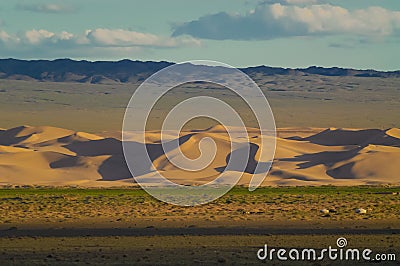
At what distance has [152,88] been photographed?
18375cm

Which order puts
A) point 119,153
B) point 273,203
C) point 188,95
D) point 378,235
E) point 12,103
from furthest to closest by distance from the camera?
point 188,95, point 12,103, point 119,153, point 273,203, point 378,235

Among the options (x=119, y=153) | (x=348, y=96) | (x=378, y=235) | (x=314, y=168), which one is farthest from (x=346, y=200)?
(x=348, y=96)

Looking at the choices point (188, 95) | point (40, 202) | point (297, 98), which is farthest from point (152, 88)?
point (40, 202)

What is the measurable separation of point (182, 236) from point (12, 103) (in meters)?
138

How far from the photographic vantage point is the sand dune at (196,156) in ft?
192

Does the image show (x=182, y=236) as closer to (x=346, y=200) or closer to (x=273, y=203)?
(x=273, y=203)

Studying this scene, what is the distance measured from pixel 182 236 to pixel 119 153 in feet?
176

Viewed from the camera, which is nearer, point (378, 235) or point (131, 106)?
point (378, 235)

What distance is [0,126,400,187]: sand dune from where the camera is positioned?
58.7 metres

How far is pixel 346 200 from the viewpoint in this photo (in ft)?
103

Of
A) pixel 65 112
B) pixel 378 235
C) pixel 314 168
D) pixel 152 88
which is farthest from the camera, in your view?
pixel 152 88

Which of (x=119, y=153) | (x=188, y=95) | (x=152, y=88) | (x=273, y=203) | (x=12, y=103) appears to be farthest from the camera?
(x=152, y=88)

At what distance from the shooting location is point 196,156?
69.6 meters

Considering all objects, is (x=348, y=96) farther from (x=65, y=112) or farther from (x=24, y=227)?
(x=24, y=227)
